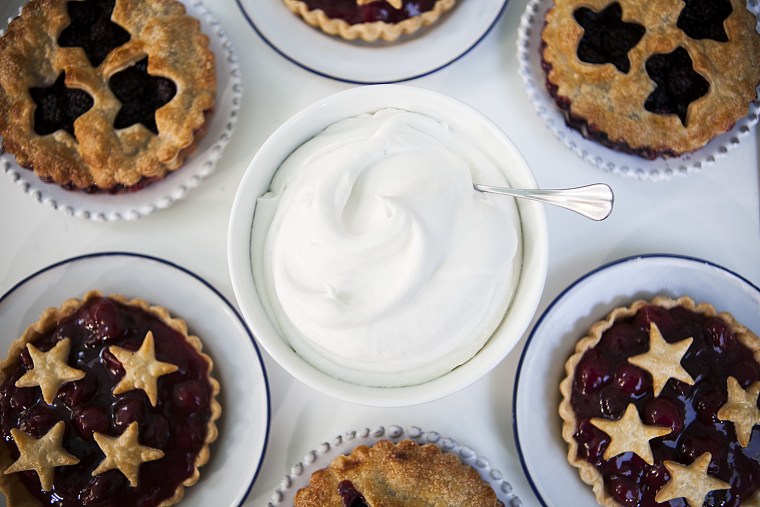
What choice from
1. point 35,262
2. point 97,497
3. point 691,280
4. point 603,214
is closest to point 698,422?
point 691,280

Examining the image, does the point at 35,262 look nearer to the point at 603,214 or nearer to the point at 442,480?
the point at 442,480

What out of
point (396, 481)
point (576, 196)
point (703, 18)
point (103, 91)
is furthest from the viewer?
point (703, 18)

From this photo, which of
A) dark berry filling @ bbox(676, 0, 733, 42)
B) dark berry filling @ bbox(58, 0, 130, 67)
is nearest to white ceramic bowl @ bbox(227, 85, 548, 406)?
dark berry filling @ bbox(58, 0, 130, 67)

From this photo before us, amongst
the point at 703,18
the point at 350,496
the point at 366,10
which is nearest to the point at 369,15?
the point at 366,10

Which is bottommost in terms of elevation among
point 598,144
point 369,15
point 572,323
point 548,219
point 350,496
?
point 350,496

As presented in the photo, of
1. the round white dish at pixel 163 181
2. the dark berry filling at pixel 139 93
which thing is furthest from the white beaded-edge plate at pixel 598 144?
the dark berry filling at pixel 139 93

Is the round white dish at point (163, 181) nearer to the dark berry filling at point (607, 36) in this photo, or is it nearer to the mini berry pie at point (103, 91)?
the mini berry pie at point (103, 91)

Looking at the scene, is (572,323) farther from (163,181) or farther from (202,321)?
(163,181)
